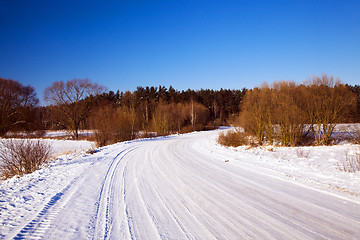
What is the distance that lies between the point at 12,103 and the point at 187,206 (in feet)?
153

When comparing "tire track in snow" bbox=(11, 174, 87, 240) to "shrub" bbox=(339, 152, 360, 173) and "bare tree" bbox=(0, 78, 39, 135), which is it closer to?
"shrub" bbox=(339, 152, 360, 173)

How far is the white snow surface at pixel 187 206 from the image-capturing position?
298cm

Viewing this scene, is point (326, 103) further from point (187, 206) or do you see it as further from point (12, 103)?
point (12, 103)

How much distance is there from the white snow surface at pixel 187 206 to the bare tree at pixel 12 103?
3966 centimetres

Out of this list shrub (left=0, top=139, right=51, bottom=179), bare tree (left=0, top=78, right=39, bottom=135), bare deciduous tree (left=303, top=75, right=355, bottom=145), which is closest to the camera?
shrub (left=0, top=139, right=51, bottom=179)

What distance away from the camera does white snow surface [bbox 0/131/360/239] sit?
298 cm

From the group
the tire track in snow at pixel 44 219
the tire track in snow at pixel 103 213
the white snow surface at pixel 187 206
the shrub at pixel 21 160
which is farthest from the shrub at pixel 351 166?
the shrub at pixel 21 160

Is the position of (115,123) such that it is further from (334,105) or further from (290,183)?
(334,105)

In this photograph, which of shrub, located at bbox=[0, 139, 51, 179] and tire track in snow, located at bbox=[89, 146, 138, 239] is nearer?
tire track in snow, located at bbox=[89, 146, 138, 239]

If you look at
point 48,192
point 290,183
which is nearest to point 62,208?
point 48,192

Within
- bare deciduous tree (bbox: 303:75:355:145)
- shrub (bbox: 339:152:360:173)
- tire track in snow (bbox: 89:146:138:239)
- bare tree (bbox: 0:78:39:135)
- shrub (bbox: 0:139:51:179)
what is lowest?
shrub (bbox: 339:152:360:173)

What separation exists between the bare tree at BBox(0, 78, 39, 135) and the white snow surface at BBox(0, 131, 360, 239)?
39.7m

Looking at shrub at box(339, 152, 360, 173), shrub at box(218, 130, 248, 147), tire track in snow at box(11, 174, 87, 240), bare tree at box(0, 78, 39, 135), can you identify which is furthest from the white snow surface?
bare tree at box(0, 78, 39, 135)

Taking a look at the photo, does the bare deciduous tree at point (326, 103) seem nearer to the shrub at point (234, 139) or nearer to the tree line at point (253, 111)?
the tree line at point (253, 111)
